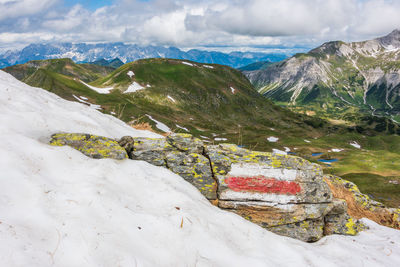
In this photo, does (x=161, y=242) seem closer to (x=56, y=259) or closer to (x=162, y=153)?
(x=56, y=259)

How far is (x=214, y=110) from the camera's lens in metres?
154

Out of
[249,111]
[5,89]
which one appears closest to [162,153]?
[5,89]

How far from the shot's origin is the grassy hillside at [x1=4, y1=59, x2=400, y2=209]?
95.8 meters

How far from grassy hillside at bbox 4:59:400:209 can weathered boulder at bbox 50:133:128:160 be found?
7427 centimetres

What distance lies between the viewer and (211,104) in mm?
156750

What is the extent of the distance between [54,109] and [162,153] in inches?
280

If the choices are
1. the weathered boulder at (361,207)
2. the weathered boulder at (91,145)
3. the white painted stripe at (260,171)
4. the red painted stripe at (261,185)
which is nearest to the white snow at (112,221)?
the weathered boulder at (91,145)

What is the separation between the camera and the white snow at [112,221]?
5109 mm

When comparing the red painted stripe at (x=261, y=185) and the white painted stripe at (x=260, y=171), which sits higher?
the white painted stripe at (x=260, y=171)

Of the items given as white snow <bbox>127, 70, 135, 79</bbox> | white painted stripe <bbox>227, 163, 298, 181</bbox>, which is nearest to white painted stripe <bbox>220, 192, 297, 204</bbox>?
white painted stripe <bbox>227, 163, 298, 181</bbox>

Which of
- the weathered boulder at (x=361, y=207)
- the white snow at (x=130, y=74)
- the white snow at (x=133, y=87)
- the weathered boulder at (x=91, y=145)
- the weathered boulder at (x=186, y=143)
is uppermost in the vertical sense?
the white snow at (x=130, y=74)

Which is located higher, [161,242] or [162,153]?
[162,153]

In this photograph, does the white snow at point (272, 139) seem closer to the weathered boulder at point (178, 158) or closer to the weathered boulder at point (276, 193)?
the weathered boulder at point (276, 193)

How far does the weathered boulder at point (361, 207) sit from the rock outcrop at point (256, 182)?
3186 mm
